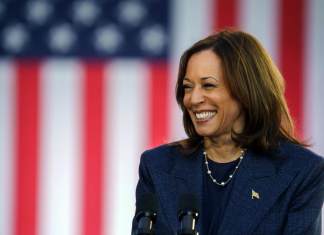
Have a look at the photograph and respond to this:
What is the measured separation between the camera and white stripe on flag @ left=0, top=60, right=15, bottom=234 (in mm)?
3602

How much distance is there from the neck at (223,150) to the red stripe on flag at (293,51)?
1.52 metres

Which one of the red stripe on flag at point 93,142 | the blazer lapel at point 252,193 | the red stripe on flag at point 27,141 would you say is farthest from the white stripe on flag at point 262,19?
the blazer lapel at point 252,193

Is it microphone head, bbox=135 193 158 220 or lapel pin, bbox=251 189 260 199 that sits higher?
microphone head, bbox=135 193 158 220

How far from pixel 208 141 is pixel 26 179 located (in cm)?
166

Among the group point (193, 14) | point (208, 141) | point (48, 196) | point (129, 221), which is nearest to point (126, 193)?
point (129, 221)

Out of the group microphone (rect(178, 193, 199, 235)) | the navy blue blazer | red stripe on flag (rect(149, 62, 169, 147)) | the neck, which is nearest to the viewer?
microphone (rect(178, 193, 199, 235))

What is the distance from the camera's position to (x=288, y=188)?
2.01 m

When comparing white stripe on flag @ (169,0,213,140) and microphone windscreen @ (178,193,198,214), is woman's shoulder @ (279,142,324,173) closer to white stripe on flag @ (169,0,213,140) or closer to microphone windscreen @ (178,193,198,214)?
microphone windscreen @ (178,193,198,214)

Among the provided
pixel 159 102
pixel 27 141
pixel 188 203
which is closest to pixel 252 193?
pixel 188 203

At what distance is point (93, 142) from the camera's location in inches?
142

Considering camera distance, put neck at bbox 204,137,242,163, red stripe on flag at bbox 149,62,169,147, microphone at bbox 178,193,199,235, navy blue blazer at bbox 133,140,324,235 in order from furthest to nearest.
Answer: red stripe on flag at bbox 149,62,169,147 → neck at bbox 204,137,242,163 → navy blue blazer at bbox 133,140,324,235 → microphone at bbox 178,193,199,235

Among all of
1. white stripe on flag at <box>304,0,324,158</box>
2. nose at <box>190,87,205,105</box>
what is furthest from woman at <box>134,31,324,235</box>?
white stripe on flag at <box>304,0,324,158</box>

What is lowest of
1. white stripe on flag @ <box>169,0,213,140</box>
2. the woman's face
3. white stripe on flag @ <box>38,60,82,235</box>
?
white stripe on flag @ <box>38,60,82,235</box>

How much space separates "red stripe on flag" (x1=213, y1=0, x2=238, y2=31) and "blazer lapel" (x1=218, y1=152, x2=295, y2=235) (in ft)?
5.31
